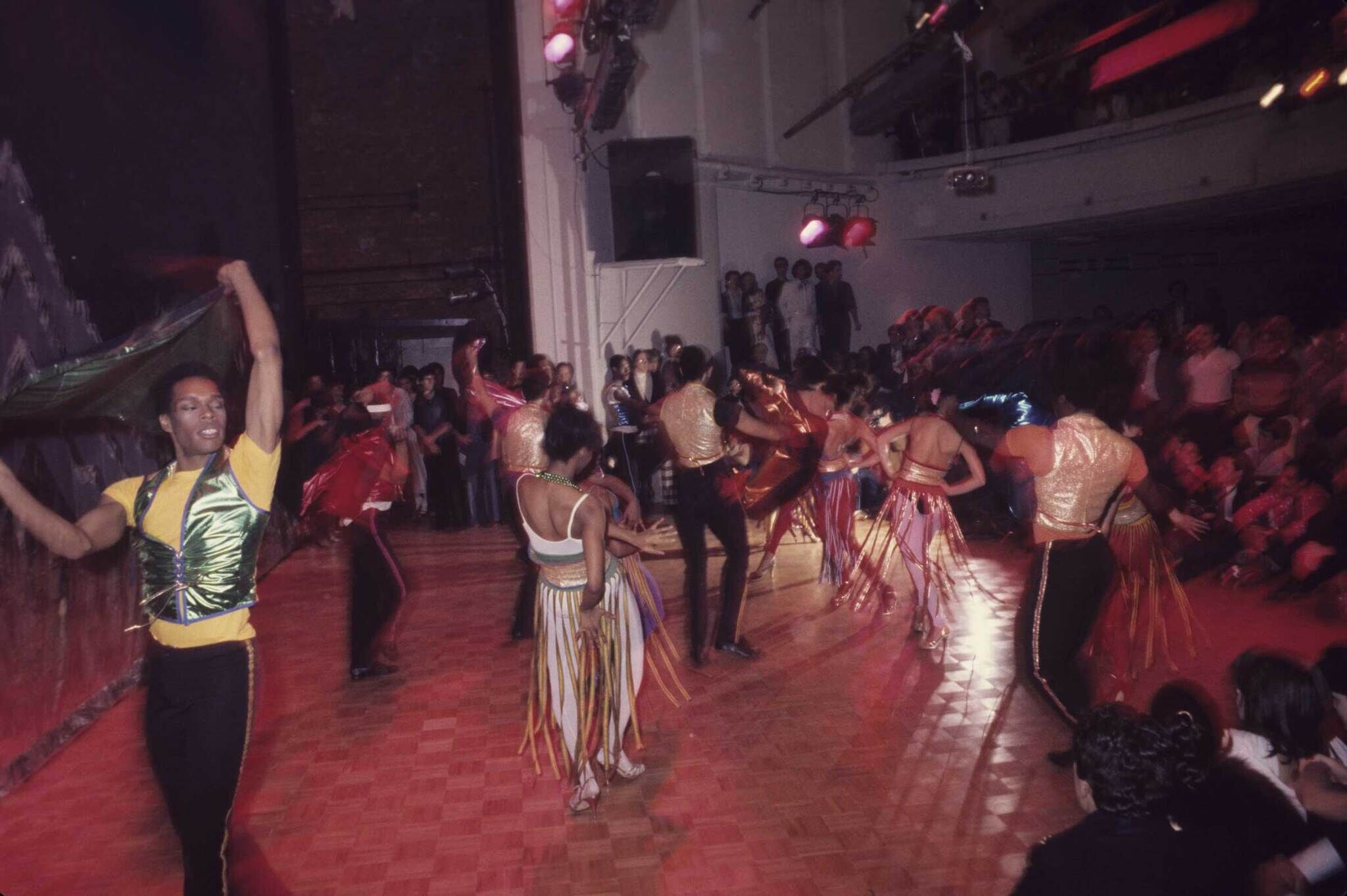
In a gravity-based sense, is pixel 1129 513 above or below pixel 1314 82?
below

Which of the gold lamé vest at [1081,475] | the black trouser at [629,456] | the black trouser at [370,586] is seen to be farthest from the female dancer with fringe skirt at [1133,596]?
the black trouser at [629,456]

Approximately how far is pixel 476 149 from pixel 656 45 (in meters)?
3.02

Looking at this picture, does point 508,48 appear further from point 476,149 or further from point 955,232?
point 955,232

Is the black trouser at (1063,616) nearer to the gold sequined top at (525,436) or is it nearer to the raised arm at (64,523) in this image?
the gold sequined top at (525,436)

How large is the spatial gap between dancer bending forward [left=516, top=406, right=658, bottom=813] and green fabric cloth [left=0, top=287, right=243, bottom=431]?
108cm

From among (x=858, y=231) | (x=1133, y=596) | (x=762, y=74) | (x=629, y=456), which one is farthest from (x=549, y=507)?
(x=762, y=74)

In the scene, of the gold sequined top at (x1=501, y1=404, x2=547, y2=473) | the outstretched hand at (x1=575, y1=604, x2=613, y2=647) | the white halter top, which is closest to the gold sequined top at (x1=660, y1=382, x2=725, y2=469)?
the gold sequined top at (x1=501, y1=404, x2=547, y2=473)

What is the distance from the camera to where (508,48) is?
39.0 ft

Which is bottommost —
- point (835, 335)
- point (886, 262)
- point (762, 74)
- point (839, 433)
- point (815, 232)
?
point (839, 433)

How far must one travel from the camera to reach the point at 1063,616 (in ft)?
12.3

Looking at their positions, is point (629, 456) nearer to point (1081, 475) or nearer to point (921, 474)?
point (921, 474)

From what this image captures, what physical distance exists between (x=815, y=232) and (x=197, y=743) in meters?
11.8

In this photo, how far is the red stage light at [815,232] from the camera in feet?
43.7

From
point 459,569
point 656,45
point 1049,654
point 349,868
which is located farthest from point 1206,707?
point 656,45
